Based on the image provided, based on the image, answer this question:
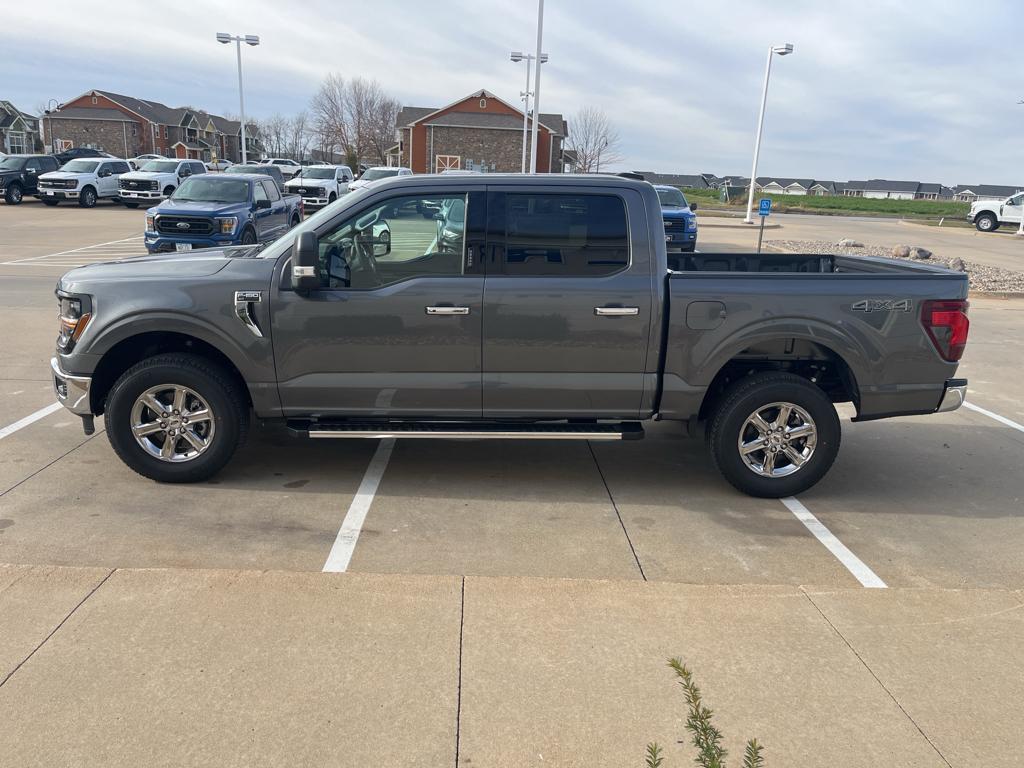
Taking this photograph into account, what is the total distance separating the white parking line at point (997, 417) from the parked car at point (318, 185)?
2605 centimetres

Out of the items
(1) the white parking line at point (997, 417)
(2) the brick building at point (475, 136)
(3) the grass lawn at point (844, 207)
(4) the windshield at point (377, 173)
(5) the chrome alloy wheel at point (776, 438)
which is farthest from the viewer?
(2) the brick building at point (475, 136)

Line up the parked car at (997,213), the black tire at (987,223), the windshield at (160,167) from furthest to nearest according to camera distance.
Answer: the black tire at (987,223)
the parked car at (997,213)
the windshield at (160,167)

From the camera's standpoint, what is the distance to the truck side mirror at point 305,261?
15.2ft

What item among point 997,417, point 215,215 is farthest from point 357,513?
point 215,215

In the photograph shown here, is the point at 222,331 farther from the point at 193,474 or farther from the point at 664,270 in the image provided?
the point at 664,270

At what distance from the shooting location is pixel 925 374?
200 inches

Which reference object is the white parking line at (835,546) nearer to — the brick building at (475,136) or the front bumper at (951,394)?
the front bumper at (951,394)

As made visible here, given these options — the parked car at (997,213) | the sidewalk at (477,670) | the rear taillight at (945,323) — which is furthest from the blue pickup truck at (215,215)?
the parked car at (997,213)

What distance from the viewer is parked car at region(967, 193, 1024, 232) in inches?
1458

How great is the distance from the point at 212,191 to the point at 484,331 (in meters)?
12.7

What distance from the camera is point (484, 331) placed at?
4.90 metres

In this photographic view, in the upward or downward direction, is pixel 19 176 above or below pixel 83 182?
above

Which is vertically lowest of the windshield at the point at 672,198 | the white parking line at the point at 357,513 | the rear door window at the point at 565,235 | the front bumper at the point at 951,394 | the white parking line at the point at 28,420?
the white parking line at the point at 357,513

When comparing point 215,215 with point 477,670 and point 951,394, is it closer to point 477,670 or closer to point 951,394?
point 951,394
